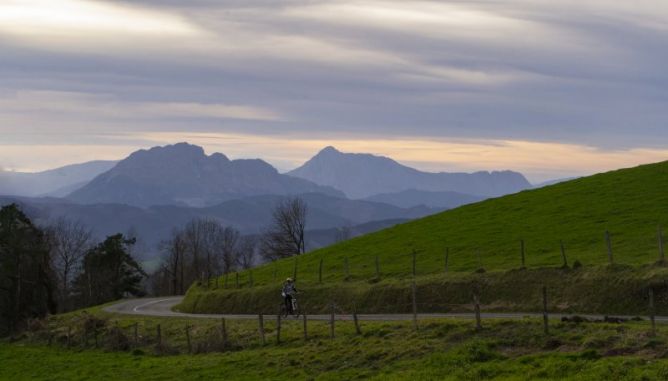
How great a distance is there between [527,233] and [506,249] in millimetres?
6926

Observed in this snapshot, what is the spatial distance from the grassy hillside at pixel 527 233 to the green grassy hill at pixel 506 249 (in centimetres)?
14

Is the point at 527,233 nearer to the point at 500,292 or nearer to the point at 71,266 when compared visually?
the point at 500,292

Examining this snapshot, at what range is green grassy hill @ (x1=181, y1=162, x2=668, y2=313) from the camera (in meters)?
53.8

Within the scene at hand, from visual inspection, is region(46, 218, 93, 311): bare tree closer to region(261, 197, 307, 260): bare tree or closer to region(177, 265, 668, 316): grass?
region(261, 197, 307, 260): bare tree

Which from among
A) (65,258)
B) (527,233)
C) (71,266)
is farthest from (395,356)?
(71,266)

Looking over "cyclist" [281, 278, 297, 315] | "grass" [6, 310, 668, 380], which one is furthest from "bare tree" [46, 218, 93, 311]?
"cyclist" [281, 278, 297, 315]

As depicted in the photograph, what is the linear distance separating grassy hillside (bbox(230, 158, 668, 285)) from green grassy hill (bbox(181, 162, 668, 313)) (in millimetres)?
136

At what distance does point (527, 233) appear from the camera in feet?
247

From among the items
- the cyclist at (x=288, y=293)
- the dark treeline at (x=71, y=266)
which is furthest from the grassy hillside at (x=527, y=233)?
the dark treeline at (x=71, y=266)

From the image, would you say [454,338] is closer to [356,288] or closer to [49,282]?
[356,288]

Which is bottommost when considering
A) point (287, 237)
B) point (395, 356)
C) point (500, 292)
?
point (395, 356)

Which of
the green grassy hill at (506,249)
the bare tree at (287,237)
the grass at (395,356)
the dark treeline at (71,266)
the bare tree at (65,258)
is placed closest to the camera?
the grass at (395,356)

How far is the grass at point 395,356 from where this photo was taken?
27.4 meters

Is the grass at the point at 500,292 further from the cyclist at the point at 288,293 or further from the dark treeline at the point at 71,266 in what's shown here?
the dark treeline at the point at 71,266
